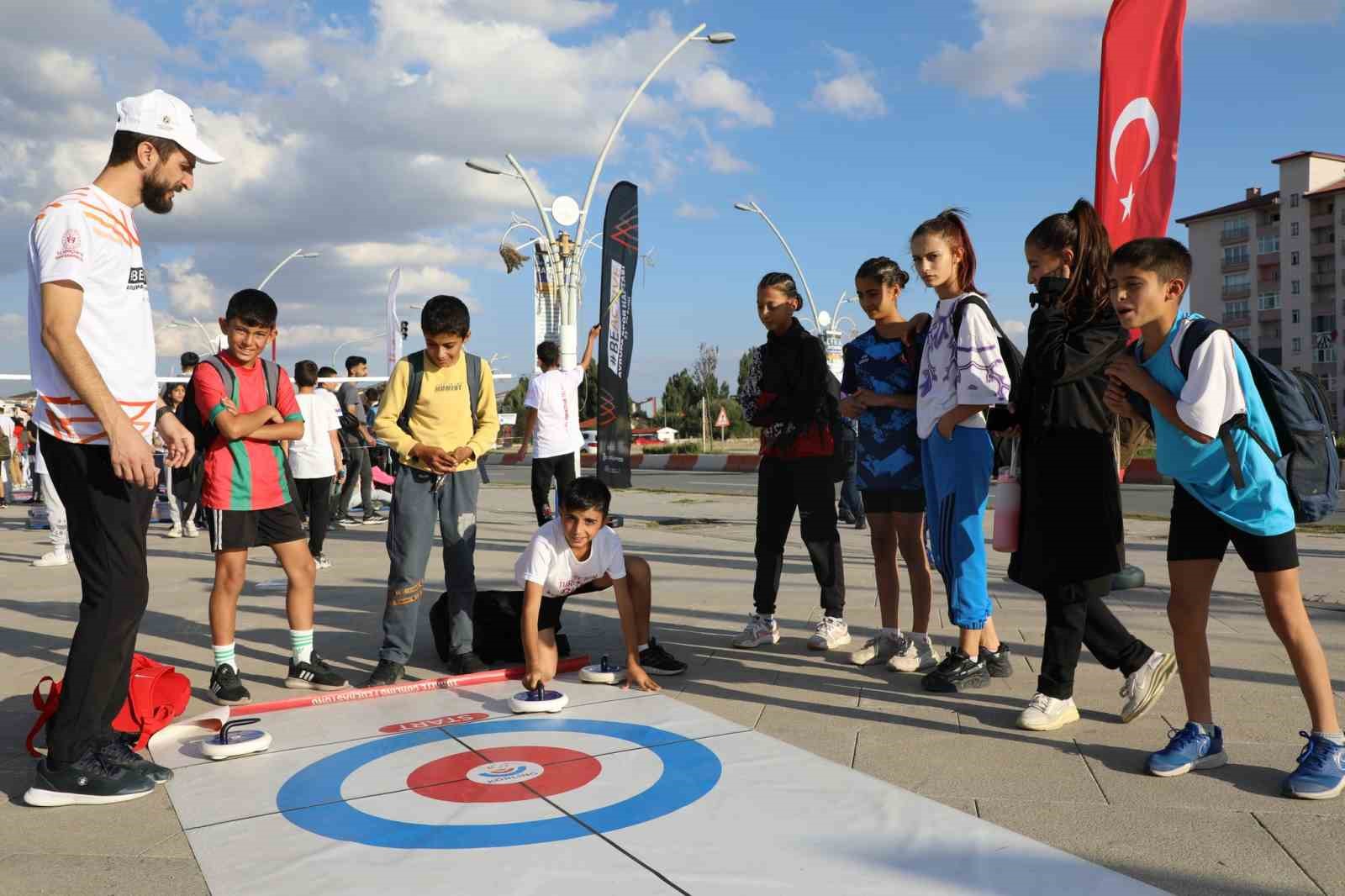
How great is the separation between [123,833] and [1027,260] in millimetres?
→ 3748

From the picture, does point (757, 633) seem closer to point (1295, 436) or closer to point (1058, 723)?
point (1058, 723)

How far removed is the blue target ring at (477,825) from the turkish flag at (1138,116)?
414 centimetres

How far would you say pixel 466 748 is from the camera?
12.9ft

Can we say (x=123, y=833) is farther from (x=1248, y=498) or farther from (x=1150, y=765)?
(x=1248, y=498)

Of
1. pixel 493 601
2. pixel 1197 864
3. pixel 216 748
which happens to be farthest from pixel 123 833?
pixel 1197 864

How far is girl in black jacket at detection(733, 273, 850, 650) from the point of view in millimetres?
5594

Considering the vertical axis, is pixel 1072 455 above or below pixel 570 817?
above

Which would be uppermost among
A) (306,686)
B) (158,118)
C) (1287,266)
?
(1287,266)

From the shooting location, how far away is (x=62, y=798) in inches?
134

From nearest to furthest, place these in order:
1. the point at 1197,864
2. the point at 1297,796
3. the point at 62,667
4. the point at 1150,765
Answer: the point at 1197,864 → the point at 1297,796 → the point at 1150,765 → the point at 62,667

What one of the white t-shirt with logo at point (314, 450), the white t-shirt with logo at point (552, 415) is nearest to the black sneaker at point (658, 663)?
the white t-shirt with logo at point (314, 450)

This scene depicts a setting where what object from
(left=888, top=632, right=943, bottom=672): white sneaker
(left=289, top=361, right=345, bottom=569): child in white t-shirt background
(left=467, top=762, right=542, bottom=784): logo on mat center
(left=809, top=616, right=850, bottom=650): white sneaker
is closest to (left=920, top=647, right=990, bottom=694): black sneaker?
(left=888, top=632, right=943, bottom=672): white sneaker

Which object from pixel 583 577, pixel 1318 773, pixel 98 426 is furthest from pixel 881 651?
pixel 98 426

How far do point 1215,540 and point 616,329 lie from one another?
10.1m
